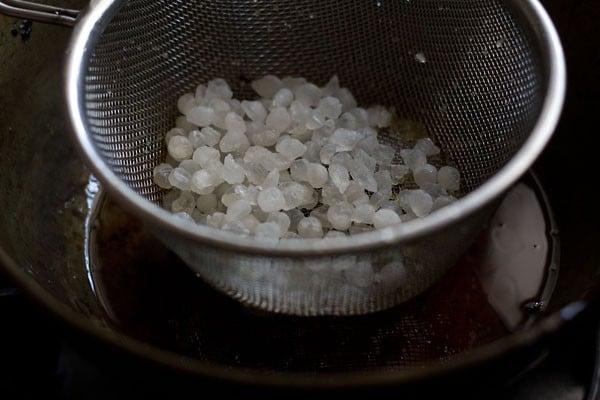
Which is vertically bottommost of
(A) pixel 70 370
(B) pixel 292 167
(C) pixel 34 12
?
(A) pixel 70 370

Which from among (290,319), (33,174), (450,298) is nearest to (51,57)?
(33,174)

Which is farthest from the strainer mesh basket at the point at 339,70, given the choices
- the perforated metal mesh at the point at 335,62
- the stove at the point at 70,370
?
the stove at the point at 70,370

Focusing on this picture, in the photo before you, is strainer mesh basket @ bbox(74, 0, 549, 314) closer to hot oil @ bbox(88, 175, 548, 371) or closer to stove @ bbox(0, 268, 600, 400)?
hot oil @ bbox(88, 175, 548, 371)

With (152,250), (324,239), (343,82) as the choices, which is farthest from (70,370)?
(343,82)

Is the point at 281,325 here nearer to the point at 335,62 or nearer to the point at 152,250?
the point at 152,250

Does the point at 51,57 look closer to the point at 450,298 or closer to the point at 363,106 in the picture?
the point at 363,106

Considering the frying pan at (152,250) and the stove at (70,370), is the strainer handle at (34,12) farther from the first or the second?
the stove at (70,370)
